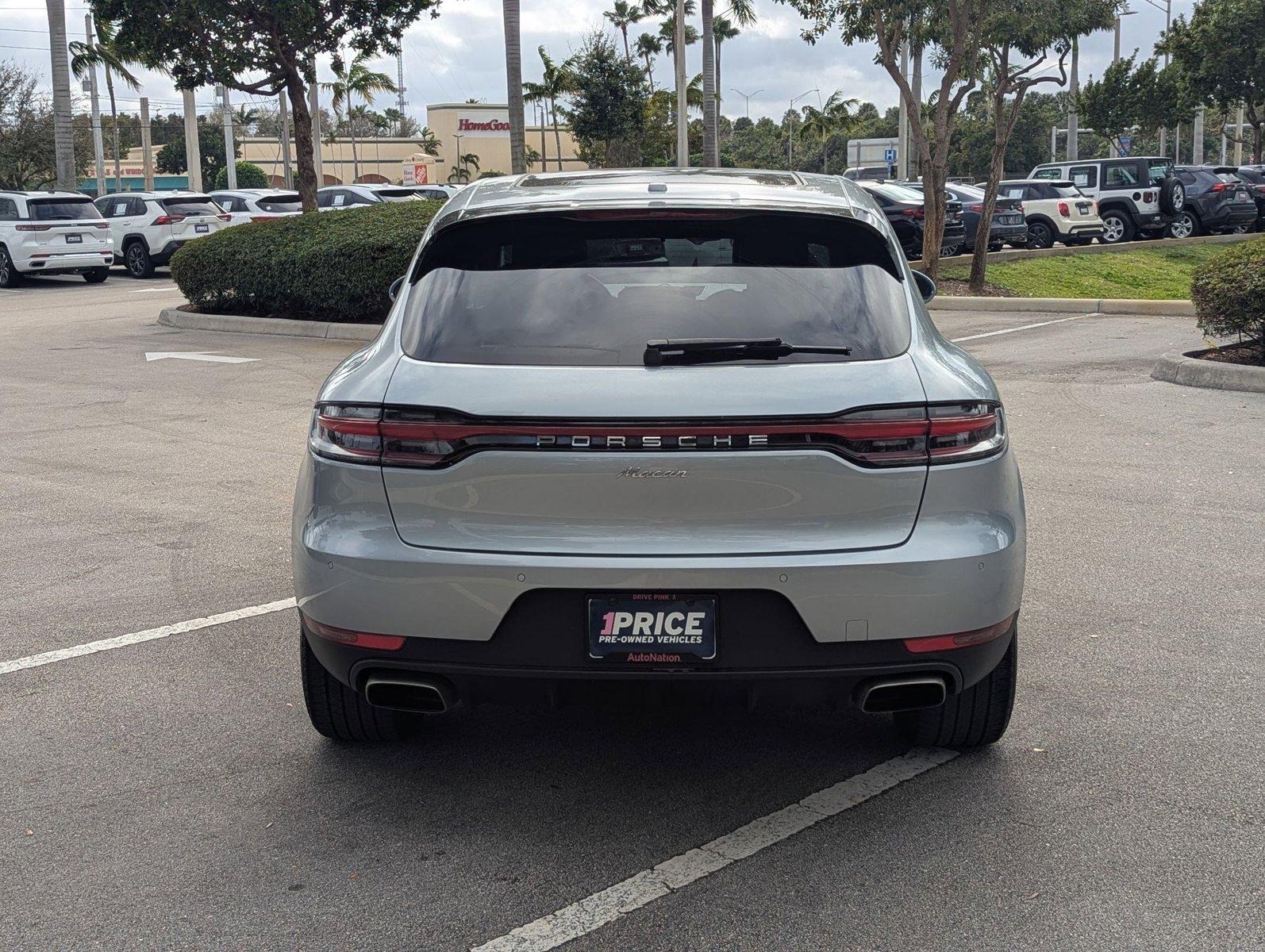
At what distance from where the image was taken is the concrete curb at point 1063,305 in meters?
19.0

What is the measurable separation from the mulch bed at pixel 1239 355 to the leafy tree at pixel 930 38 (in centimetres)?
898

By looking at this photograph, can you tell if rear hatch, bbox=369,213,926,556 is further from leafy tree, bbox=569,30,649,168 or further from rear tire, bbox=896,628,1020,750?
leafy tree, bbox=569,30,649,168

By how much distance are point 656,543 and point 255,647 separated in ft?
8.15

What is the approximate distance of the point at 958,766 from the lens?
4.27m

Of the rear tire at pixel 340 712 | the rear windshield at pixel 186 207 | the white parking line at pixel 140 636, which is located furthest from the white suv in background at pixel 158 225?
the rear tire at pixel 340 712

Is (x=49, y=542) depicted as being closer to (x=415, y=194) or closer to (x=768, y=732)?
(x=768, y=732)

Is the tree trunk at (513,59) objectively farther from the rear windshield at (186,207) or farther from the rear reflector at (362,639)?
the rear reflector at (362,639)

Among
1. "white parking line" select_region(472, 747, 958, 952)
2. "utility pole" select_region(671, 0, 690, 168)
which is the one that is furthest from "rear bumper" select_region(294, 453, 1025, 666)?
"utility pole" select_region(671, 0, 690, 168)

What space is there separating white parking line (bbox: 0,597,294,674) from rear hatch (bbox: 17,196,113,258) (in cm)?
2303

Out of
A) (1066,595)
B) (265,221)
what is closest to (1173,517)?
(1066,595)

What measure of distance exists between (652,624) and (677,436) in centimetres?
48

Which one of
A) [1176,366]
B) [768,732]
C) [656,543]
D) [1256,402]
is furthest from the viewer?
[1176,366]

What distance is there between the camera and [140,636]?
5582 mm

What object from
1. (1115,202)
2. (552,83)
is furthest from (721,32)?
(1115,202)
